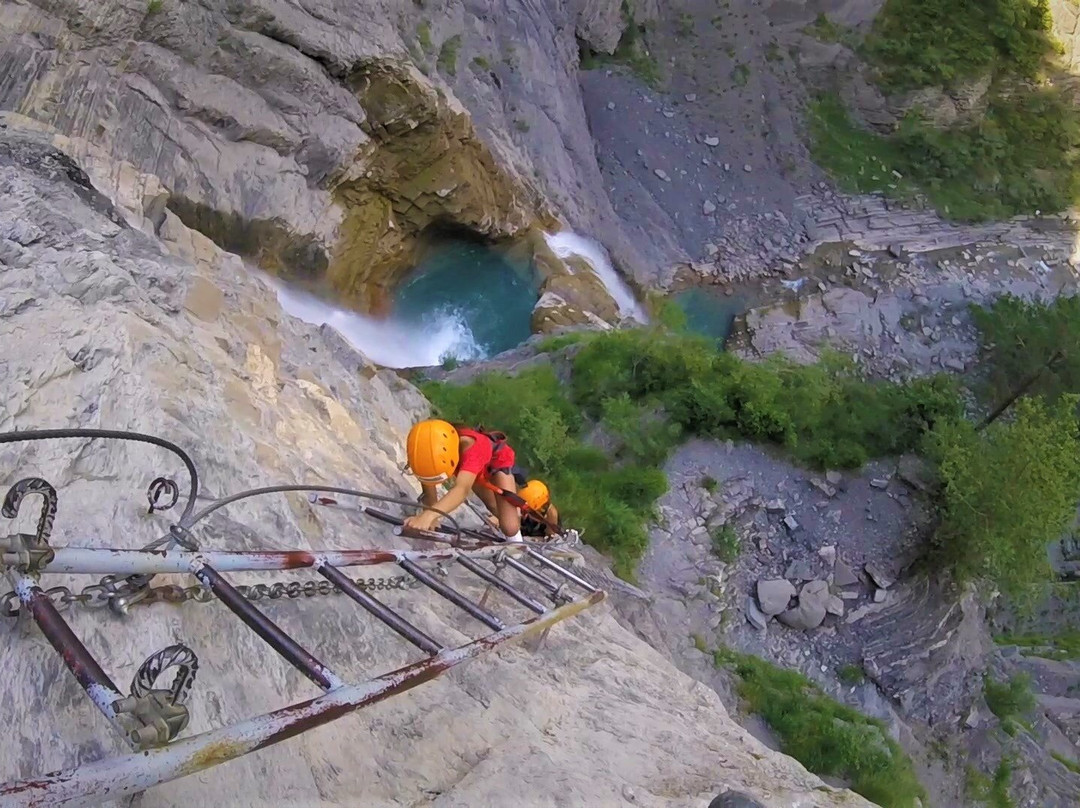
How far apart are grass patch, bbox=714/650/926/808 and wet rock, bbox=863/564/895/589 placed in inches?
102

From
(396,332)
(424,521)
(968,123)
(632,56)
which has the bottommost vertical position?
(396,332)

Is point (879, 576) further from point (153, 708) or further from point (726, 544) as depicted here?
point (153, 708)

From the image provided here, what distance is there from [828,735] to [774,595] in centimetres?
262

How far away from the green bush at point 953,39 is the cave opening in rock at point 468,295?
15.2m

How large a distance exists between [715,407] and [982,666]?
653 cm

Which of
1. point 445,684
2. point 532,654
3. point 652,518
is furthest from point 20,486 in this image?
point 652,518

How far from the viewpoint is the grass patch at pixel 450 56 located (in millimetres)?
16094

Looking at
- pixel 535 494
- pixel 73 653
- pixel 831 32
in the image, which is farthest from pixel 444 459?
pixel 831 32

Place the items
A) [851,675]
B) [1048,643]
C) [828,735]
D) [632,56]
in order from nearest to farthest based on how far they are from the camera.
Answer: [828,735], [851,675], [1048,643], [632,56]

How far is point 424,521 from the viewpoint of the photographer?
15.5 ft

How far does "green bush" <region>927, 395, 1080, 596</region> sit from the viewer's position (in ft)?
34.6

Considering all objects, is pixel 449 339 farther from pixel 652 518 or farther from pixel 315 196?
pixel 652 518

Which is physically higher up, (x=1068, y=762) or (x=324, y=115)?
(x=324, y=115)

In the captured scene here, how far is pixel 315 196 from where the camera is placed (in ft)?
43.7
